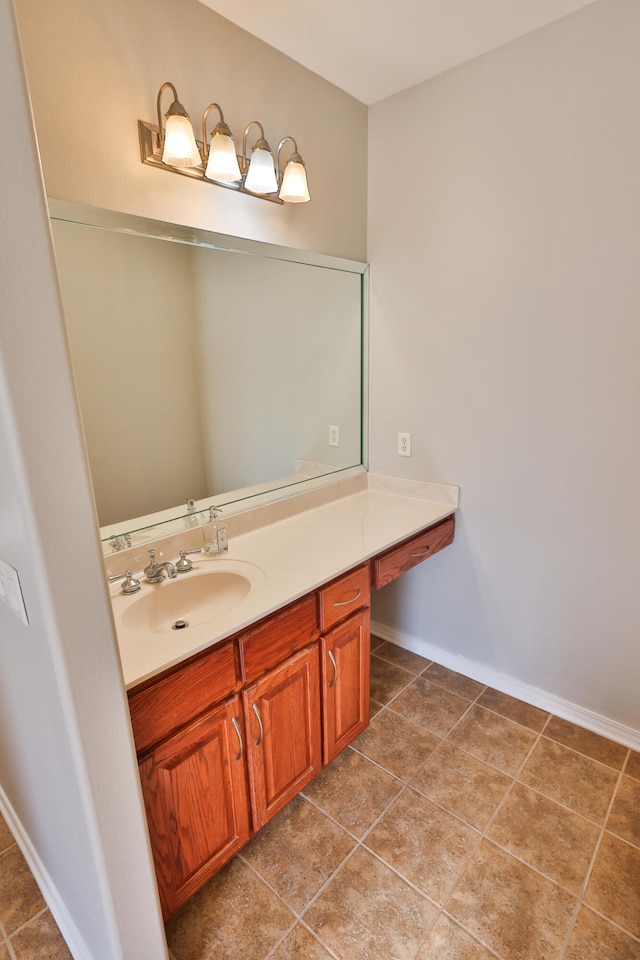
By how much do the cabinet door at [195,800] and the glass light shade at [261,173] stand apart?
1.63m

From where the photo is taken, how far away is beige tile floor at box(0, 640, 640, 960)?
1.23m

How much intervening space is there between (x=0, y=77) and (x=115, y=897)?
4.49 ft

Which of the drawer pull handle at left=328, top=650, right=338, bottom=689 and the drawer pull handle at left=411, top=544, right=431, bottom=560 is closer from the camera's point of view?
the drawer pull handle at left=328, top=650, right=338, bottom=689

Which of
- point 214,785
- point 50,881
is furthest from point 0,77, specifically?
point 50,881

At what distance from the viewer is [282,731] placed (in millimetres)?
1421

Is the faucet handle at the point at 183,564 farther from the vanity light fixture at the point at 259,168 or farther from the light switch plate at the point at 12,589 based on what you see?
the vanity light fixture at the point at 259,168

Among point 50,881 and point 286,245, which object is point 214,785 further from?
point 286,245

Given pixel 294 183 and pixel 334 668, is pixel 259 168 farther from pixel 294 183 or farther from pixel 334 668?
pixel 334 668

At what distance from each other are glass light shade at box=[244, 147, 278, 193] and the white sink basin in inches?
50.4

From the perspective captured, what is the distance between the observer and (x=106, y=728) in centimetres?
85

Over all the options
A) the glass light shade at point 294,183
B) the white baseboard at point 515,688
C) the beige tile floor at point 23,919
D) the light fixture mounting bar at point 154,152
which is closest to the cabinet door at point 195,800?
the beige tile floor at point 23,919

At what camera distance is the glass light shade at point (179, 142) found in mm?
1342

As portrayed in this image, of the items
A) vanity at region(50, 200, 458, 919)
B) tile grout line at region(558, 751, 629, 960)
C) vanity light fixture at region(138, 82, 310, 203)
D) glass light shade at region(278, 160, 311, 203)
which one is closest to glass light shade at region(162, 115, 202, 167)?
vanity light fixture at region(138, 82, 310, 203)

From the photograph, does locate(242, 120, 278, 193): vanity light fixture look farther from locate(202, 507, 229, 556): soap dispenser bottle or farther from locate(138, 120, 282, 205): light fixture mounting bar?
locate(202, 507, 229, 556): soap dispenser bottle
